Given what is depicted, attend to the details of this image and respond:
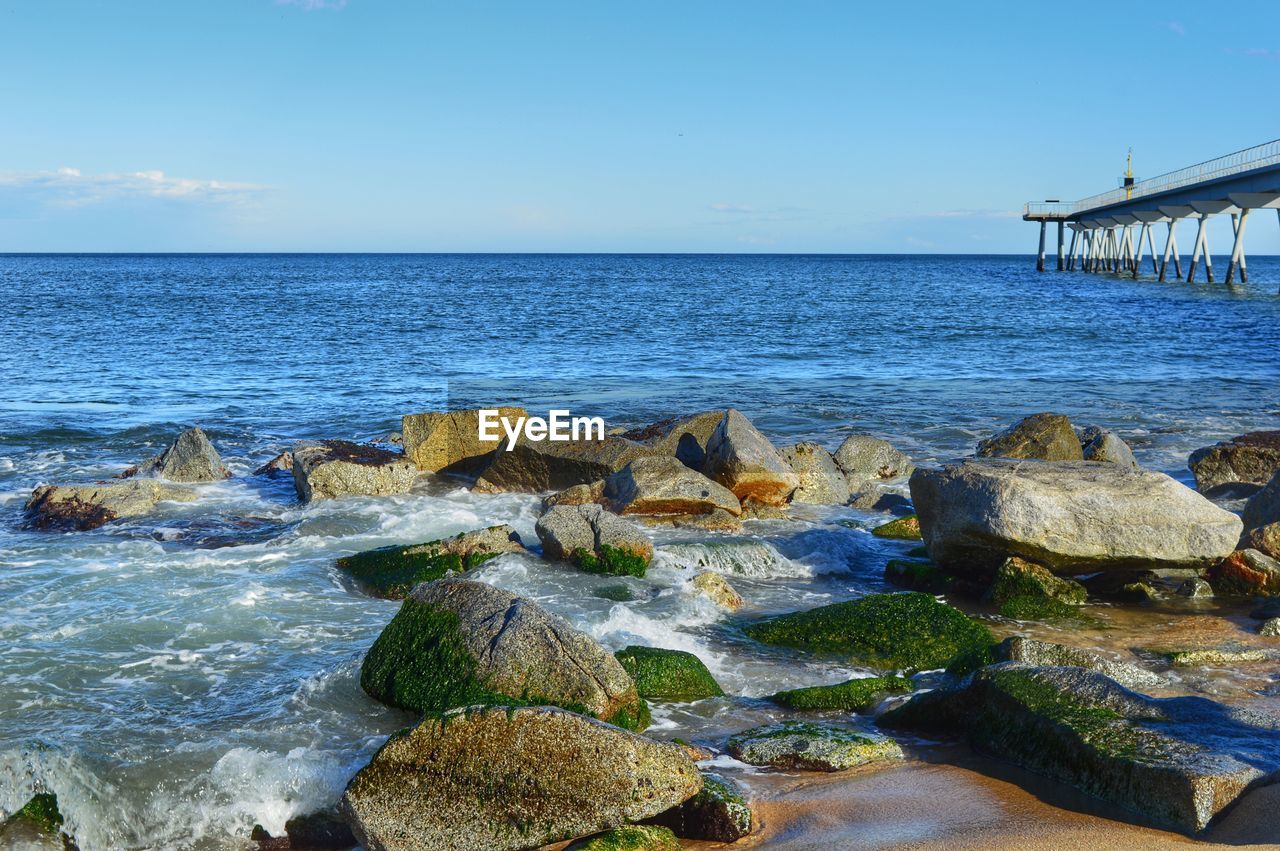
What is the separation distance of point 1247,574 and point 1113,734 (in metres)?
5.44

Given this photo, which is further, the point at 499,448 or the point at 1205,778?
the point at 499,448

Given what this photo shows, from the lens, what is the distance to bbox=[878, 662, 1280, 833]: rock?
5832 mm

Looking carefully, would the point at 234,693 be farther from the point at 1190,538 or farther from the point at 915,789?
the point at 1190,538

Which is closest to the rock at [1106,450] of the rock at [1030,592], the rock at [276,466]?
the rock at [1030,592]

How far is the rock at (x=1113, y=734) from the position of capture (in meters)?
5.83

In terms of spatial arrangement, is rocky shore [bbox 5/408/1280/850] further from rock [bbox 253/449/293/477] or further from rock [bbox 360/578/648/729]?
rock [bbox 253/449/293/477]

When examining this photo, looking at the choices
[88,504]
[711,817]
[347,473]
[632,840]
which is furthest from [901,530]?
[88,504]

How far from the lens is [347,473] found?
48.2 ft

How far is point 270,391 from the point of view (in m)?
26.5

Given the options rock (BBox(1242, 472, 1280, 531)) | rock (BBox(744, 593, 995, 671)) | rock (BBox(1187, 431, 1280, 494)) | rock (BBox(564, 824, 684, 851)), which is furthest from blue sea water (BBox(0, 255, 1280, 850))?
rock (BBox(1242, 472, 1280, 531))

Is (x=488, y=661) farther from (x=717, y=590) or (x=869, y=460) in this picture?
(x=869, y=460)

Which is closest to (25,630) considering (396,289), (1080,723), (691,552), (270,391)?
(691,552)

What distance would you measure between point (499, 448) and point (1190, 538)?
8735 millimetres

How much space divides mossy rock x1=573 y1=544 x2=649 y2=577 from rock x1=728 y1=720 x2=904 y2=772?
410 centimetres
